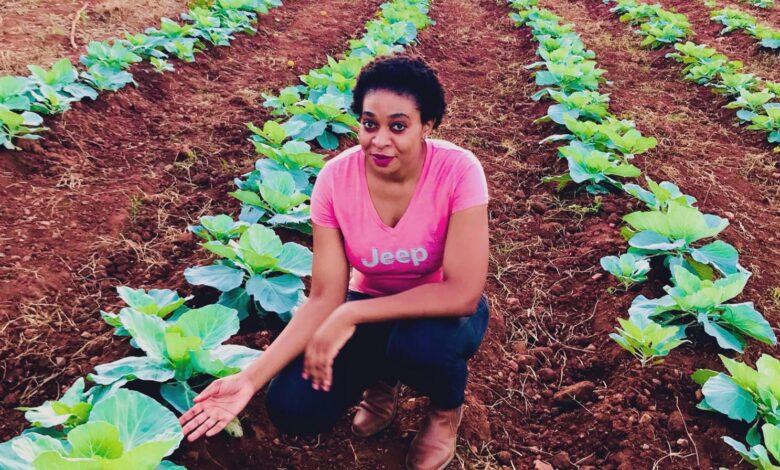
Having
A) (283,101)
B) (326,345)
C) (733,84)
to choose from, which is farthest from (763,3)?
(326,345)

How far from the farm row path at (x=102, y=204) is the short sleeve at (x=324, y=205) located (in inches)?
36.6

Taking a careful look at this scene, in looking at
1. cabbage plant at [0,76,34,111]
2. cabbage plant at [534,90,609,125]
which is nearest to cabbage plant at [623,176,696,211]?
cabbage plant at [534,90,609,125]

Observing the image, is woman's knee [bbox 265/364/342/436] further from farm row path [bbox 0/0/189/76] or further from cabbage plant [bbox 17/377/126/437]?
farm row path [bbox 0/0/189/76]

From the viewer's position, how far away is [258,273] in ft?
7.35

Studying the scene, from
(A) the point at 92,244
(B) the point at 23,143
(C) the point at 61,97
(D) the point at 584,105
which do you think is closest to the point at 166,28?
(C) the point at 61,97

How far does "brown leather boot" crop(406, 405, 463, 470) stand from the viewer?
187 cm

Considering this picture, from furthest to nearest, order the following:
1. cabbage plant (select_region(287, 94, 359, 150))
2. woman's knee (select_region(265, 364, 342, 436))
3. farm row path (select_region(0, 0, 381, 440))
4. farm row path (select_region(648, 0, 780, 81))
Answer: farm row path (select_region(648, 0, 780, 81)), cabbage plant (select_region(287, 94, 359, 150)), farm row path (select_region(0, 0, 381, 440)), woman's knee (select_region(265, 364, 342, 436))

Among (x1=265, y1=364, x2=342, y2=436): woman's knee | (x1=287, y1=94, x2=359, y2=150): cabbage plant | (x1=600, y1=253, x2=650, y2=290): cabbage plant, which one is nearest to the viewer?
(x1=265, y1=364, x2=342, y2=436): woman's knee

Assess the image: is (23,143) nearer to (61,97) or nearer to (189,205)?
(61,97)

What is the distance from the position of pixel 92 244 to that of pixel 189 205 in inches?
22.6

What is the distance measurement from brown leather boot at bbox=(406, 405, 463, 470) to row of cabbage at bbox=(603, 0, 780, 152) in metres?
3.65

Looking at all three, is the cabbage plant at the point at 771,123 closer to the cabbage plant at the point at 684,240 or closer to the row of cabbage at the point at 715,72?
the row of cabbage at the point at 715,72

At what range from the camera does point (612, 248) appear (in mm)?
2982

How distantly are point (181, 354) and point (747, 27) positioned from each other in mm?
7859
